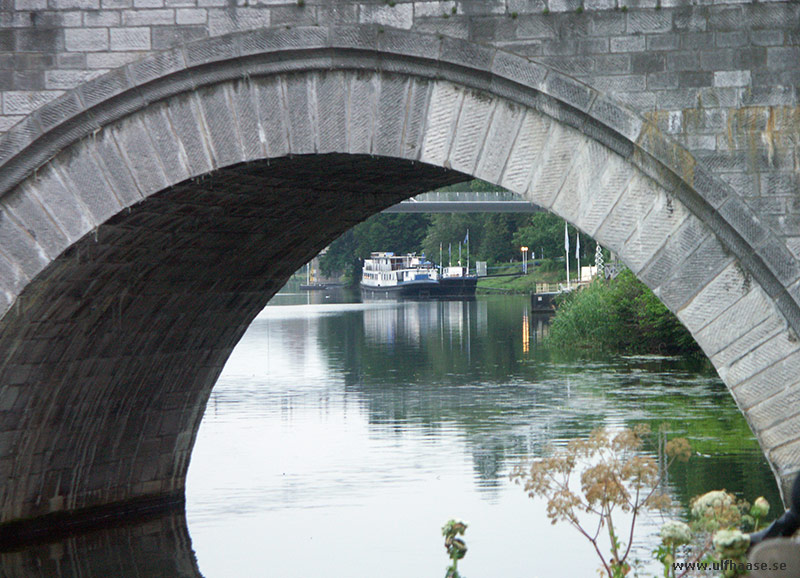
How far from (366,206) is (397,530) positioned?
9.49 ft

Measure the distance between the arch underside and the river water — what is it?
2085 mm

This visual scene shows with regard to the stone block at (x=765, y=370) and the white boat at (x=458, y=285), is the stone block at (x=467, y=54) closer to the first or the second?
the stone block at (x=765, y=370)

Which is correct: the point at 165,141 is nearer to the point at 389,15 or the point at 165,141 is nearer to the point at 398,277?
the point at 389,15

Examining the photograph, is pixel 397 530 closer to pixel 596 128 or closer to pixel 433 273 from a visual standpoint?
pixel 596 128

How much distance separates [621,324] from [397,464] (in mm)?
15684

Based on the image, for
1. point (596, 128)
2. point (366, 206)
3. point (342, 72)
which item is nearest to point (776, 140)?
point (596, 128)

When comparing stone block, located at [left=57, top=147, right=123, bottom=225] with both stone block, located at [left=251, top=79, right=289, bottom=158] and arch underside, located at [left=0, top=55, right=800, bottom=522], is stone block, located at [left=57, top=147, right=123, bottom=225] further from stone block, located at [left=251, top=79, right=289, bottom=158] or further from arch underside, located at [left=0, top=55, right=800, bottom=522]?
stone block, located at [left=251, top=79, right=289, bottom=158]

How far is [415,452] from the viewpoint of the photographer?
14602mm

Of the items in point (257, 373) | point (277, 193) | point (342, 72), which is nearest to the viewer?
point (342, 72)

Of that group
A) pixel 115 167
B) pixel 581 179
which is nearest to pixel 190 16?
pixel 115 167

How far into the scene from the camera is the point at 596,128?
648 cm

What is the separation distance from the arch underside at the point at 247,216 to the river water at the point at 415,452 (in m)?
2.09

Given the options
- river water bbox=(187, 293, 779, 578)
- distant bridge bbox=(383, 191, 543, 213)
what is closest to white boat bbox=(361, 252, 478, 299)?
distant bridge bbox=(383, 191, 543, 213)

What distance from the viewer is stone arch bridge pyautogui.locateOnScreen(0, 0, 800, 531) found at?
6.27 meters
